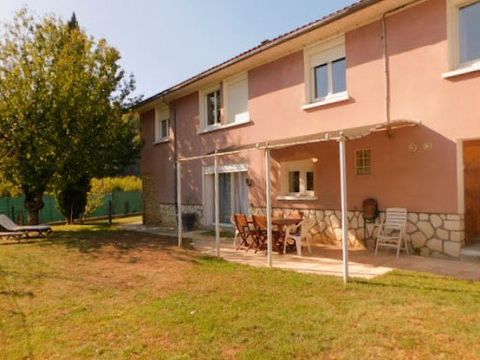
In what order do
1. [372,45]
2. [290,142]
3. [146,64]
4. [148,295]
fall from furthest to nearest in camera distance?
[146,64] → [372,45] → [290,142] → [148,295]

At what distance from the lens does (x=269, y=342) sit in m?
5.16

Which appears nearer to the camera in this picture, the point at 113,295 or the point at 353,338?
the point at 353,338

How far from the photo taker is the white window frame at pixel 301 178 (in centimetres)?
1339

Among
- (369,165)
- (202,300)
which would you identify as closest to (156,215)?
(369,165)

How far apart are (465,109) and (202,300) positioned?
743cm

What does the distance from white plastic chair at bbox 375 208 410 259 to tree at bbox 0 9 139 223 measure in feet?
44.1

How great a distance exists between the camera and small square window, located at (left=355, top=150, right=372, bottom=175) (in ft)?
37.3

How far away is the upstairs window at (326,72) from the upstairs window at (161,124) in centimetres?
1044

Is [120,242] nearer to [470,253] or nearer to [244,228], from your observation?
[244,228]

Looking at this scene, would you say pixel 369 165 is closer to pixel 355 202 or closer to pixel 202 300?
pixel 355 202

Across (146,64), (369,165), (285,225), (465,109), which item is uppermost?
(146,64)

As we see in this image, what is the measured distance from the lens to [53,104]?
17000 mm

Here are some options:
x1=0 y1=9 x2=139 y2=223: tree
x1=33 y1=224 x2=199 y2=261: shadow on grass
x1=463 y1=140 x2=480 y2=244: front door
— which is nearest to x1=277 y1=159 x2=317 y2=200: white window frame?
x1=33 y1=224 x2=199 y2=261: shadow on grass

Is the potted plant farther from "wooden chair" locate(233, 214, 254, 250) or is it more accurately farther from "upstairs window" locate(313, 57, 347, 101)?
"upstairs window" locate(313, 57, 347, 101)
